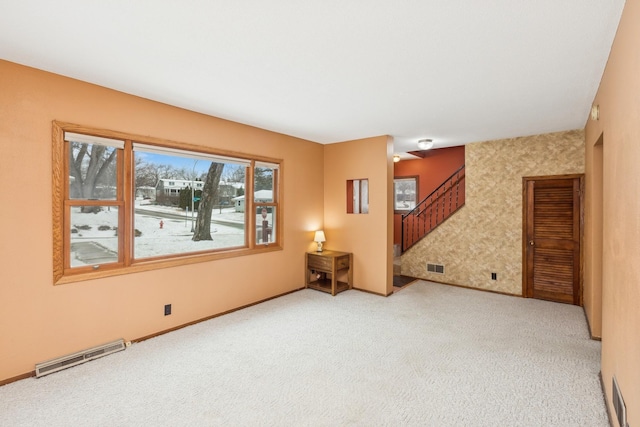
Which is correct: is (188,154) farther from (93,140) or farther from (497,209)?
(497,209)

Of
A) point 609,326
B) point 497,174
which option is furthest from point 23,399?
point 497,174

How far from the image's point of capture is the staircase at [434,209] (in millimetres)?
6809

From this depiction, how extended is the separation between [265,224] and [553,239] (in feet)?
14.8

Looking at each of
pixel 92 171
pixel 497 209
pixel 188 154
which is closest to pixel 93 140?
pixel 92 171

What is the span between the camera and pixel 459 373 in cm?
270

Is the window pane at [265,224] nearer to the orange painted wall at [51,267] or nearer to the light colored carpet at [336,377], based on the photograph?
the orange painted wall at [51,267]

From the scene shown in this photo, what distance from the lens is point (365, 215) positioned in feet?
17.0

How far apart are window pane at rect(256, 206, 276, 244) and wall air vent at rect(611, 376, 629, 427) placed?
401cm

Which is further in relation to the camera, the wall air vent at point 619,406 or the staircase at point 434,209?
the staircase at point 434,209

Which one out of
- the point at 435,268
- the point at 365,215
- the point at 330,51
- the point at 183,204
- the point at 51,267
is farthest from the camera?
the point at 435,268

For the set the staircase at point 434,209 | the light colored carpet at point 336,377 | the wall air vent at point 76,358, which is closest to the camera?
the light colored carpet at point 336,377

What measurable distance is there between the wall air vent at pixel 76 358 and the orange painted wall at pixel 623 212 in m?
3.92

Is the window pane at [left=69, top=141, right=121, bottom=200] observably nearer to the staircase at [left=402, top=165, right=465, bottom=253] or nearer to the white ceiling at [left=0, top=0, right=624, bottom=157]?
the white ceiling at [left=0, top=0, right=624, bottom=157]

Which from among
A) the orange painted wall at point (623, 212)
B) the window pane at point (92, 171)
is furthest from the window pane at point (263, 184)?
the orange painted wall at point (623, 212)
